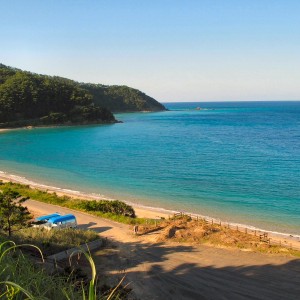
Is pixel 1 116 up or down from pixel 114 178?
up

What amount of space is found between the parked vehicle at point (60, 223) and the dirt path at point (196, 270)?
9.79 feet

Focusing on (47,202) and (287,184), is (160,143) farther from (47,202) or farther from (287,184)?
(47,202)

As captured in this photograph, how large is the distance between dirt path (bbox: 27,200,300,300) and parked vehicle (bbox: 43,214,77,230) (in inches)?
117

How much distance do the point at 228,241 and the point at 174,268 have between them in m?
5.42

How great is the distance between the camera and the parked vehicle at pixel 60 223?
23.7 meters

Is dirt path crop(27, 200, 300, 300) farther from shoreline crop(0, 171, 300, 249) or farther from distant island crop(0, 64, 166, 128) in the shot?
distant island crop(0, 64, 166, 128)

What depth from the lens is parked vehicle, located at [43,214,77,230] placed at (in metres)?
23.7

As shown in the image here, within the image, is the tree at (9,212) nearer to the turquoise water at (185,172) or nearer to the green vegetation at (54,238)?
the green vegetation at (54,238)

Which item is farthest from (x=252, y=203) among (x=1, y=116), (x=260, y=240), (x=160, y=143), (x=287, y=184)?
Answer: (x=1, y=116)

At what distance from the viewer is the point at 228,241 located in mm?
22359

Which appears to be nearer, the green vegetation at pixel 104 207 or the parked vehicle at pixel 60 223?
the parked vehicle at pixel 60 223

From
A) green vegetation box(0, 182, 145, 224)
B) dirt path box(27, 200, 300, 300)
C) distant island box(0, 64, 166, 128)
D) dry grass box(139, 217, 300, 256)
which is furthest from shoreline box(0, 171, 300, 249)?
distant island box(0, 64, 166, 128)

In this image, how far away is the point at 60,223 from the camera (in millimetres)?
23875

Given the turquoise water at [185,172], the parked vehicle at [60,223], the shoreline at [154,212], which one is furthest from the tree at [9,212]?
the turquoise water at [185,172]
